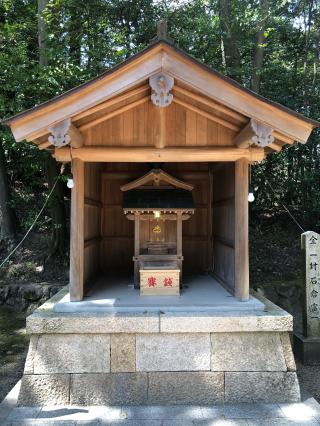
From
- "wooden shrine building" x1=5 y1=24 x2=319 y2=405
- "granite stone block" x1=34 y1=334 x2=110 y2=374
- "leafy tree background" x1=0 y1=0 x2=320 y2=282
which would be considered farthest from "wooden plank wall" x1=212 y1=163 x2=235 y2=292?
"leafy tree background" x1=0 y1=0 x2=320 y2=282

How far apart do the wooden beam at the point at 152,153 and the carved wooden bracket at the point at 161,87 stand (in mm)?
655

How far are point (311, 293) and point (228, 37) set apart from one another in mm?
6780

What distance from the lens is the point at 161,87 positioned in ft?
11.9

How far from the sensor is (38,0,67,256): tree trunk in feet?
25.8

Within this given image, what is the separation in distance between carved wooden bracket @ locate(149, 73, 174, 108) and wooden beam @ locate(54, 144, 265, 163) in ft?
2.15

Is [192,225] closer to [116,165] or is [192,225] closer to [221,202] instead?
[221,202]

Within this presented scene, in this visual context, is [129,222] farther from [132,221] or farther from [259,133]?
[259,133]

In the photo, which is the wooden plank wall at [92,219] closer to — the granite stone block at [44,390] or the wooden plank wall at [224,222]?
the granite stone block at [44,390]

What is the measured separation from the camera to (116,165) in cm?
652

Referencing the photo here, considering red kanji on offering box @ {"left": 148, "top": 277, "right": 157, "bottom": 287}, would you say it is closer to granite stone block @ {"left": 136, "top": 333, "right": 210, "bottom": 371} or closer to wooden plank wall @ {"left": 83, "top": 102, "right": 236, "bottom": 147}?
granite stone block @ {"left": 136, "top": 333, "right": 210, "bottom": 371}

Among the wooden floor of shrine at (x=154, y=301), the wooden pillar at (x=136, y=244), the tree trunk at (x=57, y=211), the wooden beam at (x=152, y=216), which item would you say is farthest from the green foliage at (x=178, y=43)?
the wooden pillar at (x=136, y=244)

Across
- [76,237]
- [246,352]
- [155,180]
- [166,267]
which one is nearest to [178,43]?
[155,180]

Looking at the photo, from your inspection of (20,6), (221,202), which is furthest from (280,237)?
(20,6)

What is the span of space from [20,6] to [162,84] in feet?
27.2
